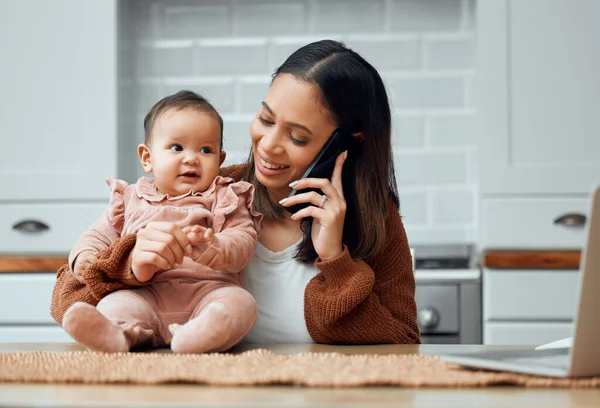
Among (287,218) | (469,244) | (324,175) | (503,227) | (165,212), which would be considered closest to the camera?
(165,212)

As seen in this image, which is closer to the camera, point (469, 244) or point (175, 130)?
point (175, 130)

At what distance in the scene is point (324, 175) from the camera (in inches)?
57.7

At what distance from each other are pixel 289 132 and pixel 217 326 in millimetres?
463

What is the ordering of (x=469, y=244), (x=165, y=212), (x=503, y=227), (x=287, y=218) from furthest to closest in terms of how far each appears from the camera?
(x=469, y=244)
(x=503, y=227)
(x=287, y=218)
(x=165, y=212)

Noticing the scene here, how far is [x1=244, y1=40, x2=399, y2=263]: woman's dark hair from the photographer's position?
58.7 inches

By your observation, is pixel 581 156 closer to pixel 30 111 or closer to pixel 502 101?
pixel 502 101

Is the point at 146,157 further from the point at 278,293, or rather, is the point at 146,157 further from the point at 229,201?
the point at 278,293

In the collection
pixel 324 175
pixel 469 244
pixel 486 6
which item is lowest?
pixel 469 244

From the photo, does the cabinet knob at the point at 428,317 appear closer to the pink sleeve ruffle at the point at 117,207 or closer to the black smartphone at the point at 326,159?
the black smartphone at the point at 326,159

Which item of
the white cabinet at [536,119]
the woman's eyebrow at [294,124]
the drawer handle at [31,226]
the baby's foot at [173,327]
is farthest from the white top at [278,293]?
the drawer handle at [31,226]

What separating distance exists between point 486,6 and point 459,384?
1.94 m

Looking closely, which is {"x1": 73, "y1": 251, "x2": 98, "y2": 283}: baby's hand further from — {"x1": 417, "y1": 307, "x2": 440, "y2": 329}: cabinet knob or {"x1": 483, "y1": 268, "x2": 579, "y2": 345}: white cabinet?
{"x1": 483, "y1": 268, "x2": 579, "y2": 345}: white cabinet

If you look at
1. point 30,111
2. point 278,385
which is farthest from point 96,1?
point 278,385

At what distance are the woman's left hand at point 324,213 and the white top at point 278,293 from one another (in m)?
0.12
